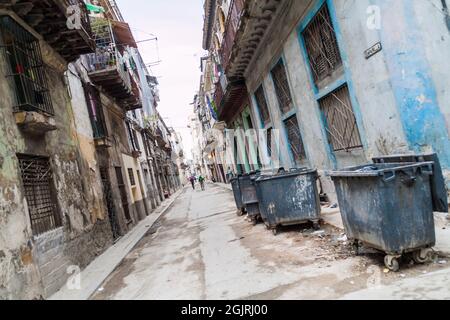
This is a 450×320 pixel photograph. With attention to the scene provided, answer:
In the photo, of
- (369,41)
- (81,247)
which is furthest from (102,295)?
(369,41)

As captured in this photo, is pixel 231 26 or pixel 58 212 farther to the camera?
pixel 231 26

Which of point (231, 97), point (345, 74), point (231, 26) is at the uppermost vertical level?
point (231, 26)

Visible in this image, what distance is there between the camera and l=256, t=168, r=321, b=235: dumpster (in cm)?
708

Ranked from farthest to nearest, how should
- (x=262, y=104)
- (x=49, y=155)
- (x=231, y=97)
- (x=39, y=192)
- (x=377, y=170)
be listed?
(x=231, y=97) < (x=262, y=104) < (x=49, y=155) < (x=39, y=192) < (x=377, y=170)

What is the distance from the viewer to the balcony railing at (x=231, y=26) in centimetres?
1136

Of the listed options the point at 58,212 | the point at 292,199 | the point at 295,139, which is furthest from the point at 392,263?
the point at 295,139

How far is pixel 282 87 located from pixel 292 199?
537 cm

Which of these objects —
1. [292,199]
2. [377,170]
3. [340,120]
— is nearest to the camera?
[377,170]

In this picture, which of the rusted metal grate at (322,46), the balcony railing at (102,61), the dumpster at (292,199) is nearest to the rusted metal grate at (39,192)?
the dumpster at (292,199)

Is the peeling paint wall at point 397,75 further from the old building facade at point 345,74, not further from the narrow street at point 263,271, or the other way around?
the narrow street at point 263,271

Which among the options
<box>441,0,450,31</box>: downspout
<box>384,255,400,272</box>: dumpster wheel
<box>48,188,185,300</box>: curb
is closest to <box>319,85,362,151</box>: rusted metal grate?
<box>441,0,450,31</box>: downspout

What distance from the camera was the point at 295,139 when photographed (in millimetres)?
11602

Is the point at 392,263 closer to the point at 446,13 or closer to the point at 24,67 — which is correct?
the point at 446,13
